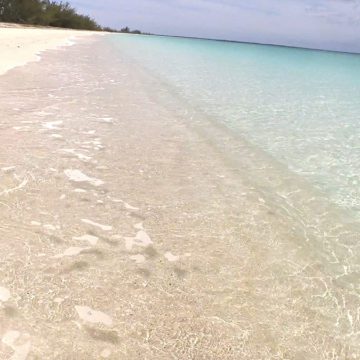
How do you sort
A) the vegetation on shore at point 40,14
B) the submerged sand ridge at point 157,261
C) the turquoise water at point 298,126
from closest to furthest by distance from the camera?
the submerged sand ridge at point 157,261, the turquoise water at point 298,126, the vegetation on shore at point 40,14

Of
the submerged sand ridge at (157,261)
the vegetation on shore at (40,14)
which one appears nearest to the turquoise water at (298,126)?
the submerged sand ridge at (157,261)

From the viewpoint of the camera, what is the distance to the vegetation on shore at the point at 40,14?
45.6 m

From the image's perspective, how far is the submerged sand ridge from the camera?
2305 mm

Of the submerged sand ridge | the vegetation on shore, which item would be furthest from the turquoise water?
the vegetation on shore

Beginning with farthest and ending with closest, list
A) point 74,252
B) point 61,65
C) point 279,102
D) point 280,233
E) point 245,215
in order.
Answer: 1. point 61,65
2. point 279,102
3. point 245,215
4. point 280,233
5. point 74,252

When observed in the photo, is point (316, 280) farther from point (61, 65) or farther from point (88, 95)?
point (61, 65)

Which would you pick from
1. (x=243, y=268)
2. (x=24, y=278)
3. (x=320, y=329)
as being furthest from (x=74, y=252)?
(x=320, y=329)

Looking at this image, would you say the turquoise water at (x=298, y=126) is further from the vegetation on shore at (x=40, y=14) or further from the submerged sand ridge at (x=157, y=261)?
the vegetation on shore at (x=40, y=14)

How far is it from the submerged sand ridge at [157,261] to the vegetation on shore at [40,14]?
46571 mm

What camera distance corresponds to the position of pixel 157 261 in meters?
3.05

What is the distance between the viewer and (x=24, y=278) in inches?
102

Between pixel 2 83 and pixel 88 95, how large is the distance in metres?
1.84

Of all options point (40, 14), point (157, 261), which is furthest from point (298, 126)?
point (40, 14)

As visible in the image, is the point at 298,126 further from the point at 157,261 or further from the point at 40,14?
the point at 40,14
